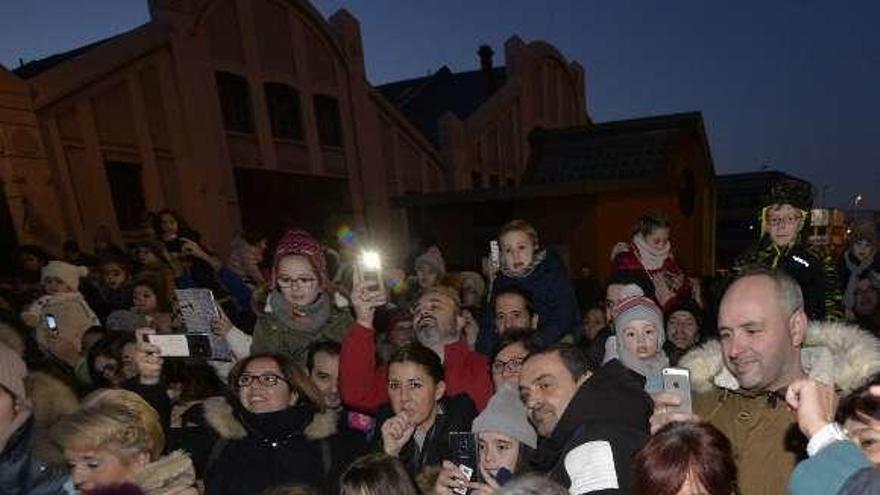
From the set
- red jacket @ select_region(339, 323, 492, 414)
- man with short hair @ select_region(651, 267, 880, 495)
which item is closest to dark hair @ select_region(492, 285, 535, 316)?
red jacket @ select_region(339, 323, 492, 414)

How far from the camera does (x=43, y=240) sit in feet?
31.4

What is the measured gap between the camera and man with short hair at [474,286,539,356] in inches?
178

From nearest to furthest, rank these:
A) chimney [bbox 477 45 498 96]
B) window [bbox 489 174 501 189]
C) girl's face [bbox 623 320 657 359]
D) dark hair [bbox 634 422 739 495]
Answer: dark hair [bbox 634 422 739 495] → girl's face [bbox 623 320 657 359] → window [bbox 489 174 501 189] → chimney [bbox 477 45 498 96]

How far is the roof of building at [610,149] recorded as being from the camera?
13727 mm

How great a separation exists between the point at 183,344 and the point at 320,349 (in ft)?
2.82

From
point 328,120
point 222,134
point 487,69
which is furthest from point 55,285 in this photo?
A: point 487,69

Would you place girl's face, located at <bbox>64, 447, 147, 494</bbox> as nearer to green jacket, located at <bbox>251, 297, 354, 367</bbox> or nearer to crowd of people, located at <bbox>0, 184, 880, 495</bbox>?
crowd of people, located at <bbox>0, 184, 880, 495</bbox>

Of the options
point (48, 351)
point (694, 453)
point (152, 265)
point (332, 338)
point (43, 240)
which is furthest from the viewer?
point (43, 240)

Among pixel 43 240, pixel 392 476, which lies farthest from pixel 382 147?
pixel 392 476

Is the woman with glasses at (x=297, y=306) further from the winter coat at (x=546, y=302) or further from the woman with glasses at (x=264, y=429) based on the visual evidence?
the winter coat at (x=546, y=302)

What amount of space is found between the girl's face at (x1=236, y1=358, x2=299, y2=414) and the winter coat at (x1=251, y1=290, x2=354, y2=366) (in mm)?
616

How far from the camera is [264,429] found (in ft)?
10.8

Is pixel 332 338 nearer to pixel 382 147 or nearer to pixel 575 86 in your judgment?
pixel 382 147

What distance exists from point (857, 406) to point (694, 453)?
637mm
